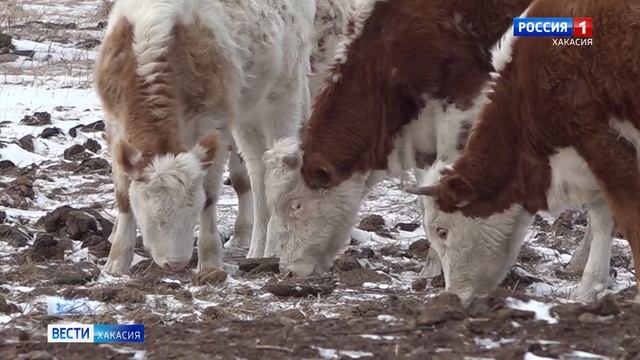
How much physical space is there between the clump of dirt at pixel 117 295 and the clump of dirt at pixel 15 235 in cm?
228

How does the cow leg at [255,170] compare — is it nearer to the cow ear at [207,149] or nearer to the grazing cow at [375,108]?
the grazing cow at [375,108]

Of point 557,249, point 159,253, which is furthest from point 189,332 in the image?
point 557,249

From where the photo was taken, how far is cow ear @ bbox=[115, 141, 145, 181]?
864cm

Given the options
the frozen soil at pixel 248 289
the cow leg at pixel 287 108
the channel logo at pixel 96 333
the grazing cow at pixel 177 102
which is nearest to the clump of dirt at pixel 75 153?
the frozen soil at pixel 248 289

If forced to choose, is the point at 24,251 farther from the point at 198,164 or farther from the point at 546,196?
the point at 546,196

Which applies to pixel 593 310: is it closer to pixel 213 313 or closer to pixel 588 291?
pixel 213 313

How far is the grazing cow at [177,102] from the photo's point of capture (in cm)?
857

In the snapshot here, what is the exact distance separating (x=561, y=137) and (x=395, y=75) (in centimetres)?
190

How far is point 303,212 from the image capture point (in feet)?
31.0

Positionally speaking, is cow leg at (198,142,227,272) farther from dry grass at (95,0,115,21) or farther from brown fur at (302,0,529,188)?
dry grass at (95,0,115,21)

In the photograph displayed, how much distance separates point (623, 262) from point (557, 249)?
70cm

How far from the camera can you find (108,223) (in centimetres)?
1033

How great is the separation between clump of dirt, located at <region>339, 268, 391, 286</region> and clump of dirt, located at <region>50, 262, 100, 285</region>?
174cm

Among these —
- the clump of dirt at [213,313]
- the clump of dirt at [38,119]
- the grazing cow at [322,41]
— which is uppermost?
the grazing cow at [322,41]
